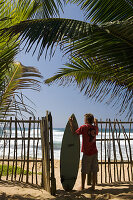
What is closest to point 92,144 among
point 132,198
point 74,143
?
point 74,143

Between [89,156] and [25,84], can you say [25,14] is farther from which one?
[89,156]

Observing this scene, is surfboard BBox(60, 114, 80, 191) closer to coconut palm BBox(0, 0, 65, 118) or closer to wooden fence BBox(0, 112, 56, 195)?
wooden fence BBox(0, 112, 56, 195)

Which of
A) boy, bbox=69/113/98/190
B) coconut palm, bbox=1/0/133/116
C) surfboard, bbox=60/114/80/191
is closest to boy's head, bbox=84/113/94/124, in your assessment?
boy, bbox=69/113/98/190

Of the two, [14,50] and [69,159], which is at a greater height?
[14,50]

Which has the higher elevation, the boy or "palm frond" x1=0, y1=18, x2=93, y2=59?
"palm frond" x1=0, y1=18, x2=93, y2=59

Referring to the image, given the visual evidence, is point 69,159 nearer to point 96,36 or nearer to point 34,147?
point 34,147

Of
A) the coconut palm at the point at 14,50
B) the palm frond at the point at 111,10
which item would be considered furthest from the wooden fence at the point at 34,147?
the palm frond at the point at 111,10

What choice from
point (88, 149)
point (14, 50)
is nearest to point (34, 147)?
point (88, 149)

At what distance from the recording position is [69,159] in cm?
392

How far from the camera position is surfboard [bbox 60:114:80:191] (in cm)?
386

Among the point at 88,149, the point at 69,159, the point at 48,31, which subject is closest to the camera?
the point at 48,31

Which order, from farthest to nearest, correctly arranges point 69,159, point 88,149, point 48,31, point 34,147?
point 34,147 → point 69,159 → point 88,149 → point 48,31

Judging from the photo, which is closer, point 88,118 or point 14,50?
point 14,50

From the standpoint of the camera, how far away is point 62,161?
12.8ft
